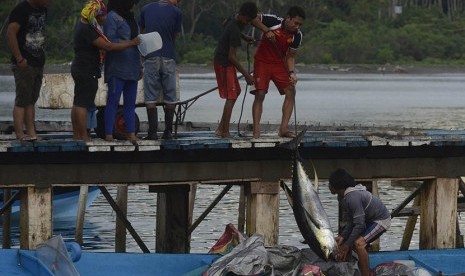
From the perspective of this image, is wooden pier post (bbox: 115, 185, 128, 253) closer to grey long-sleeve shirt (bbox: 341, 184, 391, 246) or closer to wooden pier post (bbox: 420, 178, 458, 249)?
wooden pier post (bbox: 420, 178, 458, 249)

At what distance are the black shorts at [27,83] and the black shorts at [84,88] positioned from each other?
416 mm

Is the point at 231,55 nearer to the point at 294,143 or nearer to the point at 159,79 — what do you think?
the point at 159,79

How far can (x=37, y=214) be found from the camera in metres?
14.4

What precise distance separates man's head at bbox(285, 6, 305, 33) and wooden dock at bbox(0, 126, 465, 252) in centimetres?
121

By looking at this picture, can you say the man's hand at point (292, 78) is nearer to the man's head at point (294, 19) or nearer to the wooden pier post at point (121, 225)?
the man's head at point (294, 19)

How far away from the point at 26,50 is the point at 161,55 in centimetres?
142

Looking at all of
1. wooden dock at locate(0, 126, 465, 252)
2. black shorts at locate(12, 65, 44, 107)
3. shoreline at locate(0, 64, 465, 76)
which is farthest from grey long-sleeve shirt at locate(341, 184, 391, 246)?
shoreline at locate(0, 64, 465, 76)

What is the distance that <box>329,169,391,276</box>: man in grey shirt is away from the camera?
519 inches

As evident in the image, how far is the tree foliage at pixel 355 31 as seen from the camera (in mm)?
96438

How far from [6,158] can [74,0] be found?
73431mm

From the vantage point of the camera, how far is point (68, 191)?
2277 centimetres

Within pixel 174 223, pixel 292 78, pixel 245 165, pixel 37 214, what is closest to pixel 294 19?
pixel 292 78

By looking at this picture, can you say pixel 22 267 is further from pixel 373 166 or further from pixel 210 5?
pixel 210 5

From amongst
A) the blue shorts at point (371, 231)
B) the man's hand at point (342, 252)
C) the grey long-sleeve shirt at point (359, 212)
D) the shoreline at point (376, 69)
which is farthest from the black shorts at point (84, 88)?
the shoreline at point (376, 69)
